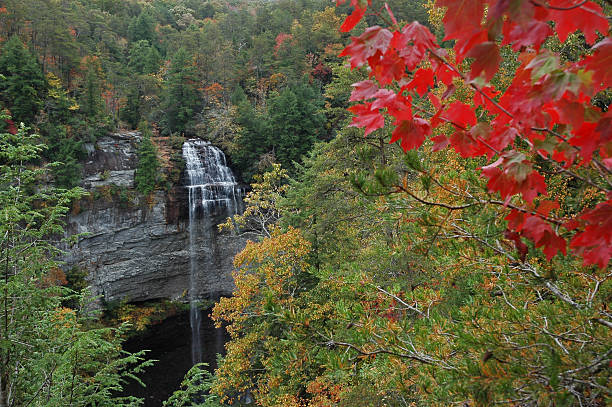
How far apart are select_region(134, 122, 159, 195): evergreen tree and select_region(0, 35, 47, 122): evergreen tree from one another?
4987mm

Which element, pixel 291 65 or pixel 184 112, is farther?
pixel 291 65

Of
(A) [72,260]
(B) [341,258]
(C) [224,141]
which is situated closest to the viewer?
(B) [341,258]

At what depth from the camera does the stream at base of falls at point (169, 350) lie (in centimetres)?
1269

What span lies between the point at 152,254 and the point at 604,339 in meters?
18.3

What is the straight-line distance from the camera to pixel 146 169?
1666 centimetres

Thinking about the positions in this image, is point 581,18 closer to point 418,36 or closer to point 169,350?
point 418,36

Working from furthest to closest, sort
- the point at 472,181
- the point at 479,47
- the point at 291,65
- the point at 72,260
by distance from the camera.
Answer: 1. the point at 291,65
2. the point at 72,260
3. the point at 472,181
4. the point at 479,47

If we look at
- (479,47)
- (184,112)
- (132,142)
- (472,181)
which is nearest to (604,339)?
(472,181)

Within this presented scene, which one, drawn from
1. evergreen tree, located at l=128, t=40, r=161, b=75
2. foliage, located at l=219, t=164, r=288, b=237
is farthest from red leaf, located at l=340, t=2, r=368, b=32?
evergreen tree, located at l=128, t=40, r=161, b=75

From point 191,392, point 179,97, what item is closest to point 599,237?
point 191,392

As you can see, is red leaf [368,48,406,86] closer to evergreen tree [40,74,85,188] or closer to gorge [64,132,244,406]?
gorge [64,132,244,406]

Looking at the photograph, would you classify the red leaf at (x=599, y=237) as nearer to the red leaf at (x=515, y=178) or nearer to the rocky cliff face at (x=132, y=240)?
the red leaf at (x=515, y=178)

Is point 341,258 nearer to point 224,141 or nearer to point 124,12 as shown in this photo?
point 224,141

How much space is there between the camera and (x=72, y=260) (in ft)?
49.2
